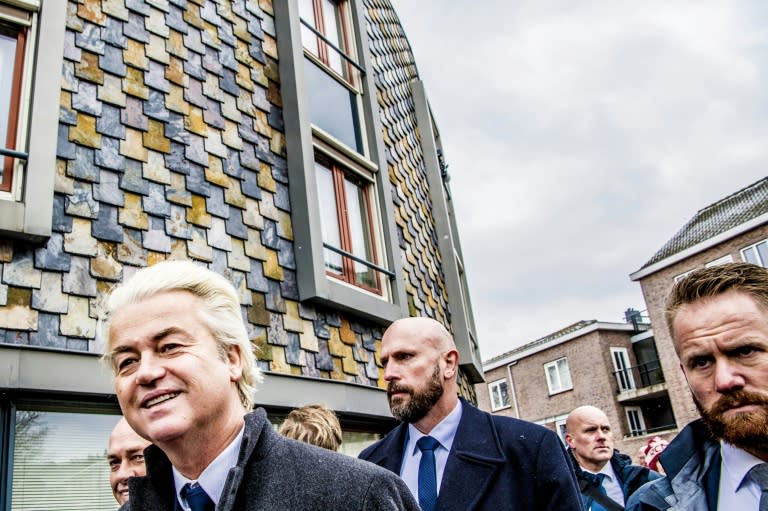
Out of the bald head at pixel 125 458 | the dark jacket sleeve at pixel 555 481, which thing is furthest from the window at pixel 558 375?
the bald head at pixel 125 458

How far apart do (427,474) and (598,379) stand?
2704 centimetres

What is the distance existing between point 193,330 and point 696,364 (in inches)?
52.7

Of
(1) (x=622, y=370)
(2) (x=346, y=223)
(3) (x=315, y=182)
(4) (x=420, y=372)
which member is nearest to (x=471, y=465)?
(4) (x=420, y=372)

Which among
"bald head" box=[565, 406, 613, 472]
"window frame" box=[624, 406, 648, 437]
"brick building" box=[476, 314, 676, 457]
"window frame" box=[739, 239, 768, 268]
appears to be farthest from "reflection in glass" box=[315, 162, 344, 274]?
"window frame" box=[624, 406, 648, 437]

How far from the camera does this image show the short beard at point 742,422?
163cm

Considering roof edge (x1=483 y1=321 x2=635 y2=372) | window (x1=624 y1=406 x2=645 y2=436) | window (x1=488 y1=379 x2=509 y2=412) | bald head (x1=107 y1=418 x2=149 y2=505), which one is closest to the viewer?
bald head (x1=107 y1=418 x2=149 y2=505)

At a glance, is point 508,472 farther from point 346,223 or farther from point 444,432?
point 346,223

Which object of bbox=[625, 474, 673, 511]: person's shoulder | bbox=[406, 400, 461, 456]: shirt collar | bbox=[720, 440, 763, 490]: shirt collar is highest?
bbox=[406, 400, 461, 456]: shirt collar

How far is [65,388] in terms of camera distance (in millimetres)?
3428

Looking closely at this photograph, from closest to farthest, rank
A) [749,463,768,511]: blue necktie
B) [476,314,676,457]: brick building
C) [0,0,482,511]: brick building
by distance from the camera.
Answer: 1. [749,463,768,511]: blue necktie
2. [0,0,482,511]: brick building
3. [476,314,676,457]: brick building

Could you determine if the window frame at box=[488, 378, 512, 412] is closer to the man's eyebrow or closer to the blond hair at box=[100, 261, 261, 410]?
the blond hair at box=[100, 261, 261, 410]

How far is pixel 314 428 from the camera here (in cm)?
287

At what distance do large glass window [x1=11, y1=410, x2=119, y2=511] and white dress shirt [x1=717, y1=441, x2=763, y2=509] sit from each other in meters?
3.10

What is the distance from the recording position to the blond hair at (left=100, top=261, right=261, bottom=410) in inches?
64.5
